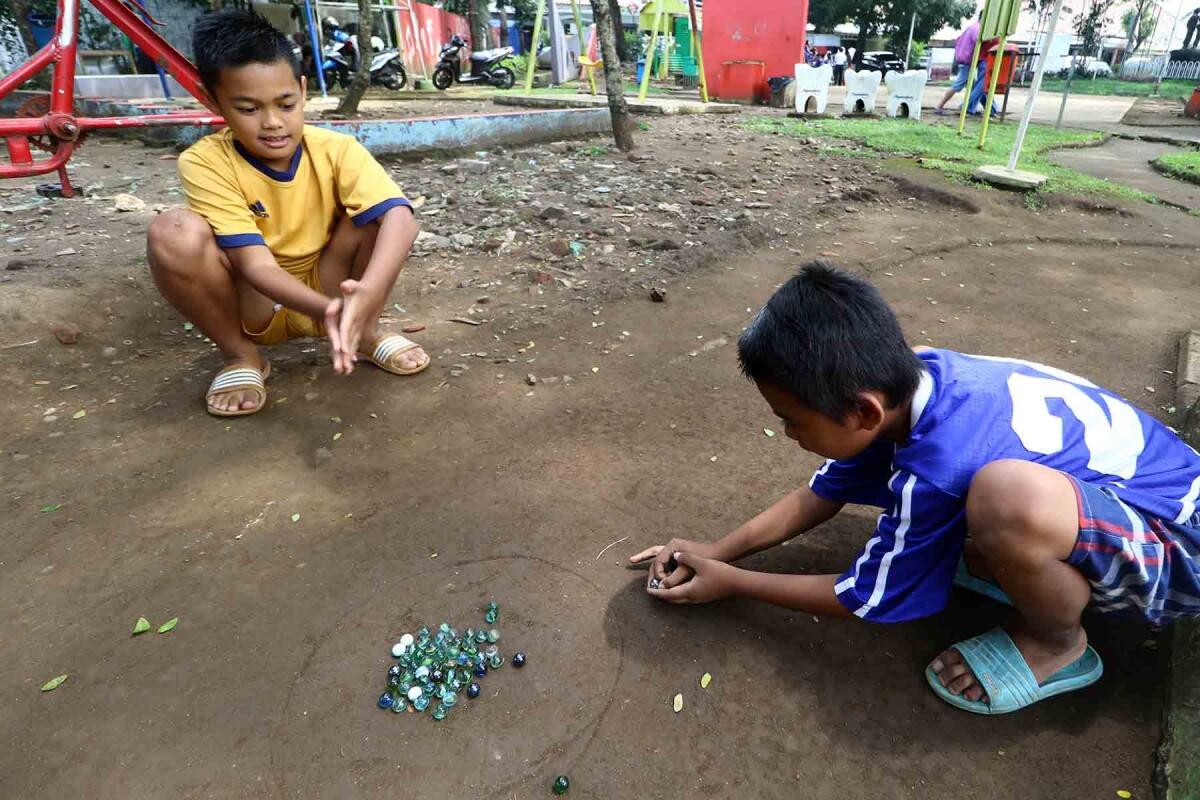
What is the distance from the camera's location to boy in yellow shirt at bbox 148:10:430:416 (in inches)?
82.0

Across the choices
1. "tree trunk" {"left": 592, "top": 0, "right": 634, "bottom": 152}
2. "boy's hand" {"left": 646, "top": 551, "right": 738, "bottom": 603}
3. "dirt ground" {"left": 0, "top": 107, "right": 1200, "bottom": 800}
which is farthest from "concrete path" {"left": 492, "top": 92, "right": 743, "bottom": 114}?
"boy's hand" {"left": 646, "top": 551, "right": 738, "bottom": 603}

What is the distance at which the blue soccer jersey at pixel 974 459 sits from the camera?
1215 mm

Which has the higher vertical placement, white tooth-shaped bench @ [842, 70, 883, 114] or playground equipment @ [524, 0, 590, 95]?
playground equipment @ [524, 0, 590, 95]

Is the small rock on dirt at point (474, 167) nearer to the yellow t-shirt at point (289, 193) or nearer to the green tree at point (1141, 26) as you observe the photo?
the yellow t-shirt at point (289, 193)

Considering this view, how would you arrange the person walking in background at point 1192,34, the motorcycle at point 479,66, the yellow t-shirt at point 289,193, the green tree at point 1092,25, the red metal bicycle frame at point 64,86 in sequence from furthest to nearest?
the person walking in background at point 1192,34
the green tree at point 1092,25
the motorcycle at point 479,66
the red metal bicycle frame at point 64,86
the yellow t-shirt at point 289,193

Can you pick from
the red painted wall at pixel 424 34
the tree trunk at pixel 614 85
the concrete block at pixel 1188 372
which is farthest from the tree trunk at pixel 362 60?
the red painted wall at pixel 424 34

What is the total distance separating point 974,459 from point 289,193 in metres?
2.18

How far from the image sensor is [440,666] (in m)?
1.46

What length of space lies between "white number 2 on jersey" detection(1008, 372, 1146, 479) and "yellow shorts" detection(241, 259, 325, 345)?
2.15m

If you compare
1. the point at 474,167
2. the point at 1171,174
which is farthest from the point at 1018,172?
the point at 474,167

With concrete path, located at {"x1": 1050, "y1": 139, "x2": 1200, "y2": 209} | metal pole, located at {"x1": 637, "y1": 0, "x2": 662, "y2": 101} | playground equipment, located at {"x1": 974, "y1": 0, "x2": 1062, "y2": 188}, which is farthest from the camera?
metal pole, located at {"x1": 637, "y1": 0, "x2": 662, "y2": 101}

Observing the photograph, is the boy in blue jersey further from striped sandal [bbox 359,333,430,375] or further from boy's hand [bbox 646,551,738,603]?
striped sandal [bbox 359,333,430,375]

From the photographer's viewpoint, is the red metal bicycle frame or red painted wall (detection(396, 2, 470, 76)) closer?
the red metal bicycle frame

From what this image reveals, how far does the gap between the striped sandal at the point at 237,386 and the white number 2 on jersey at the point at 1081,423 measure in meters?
2.22
